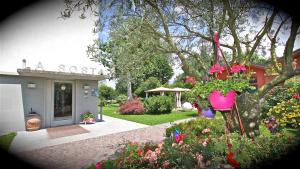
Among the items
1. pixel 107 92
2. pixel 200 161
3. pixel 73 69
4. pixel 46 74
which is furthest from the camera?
pixel 107 92

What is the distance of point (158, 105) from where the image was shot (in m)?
16.9

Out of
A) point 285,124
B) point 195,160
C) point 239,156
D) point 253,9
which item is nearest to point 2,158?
point 195,160

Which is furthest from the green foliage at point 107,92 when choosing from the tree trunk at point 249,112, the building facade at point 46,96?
the tree trunk at point 249,112

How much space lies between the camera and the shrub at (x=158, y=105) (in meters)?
16.9

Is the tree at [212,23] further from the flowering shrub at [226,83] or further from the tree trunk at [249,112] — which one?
the flowering shrub at [226,83]

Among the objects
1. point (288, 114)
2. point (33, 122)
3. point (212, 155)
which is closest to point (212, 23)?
point (212, 155)

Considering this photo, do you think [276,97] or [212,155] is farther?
[276,97]

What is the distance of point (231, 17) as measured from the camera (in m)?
3.97

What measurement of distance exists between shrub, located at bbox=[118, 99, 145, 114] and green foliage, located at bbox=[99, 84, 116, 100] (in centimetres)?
1746

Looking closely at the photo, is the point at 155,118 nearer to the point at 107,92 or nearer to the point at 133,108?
the point at 133,108

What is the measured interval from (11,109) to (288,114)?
1296cm

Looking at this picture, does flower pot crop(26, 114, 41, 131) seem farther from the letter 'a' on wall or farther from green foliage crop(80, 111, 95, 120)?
green foliage crop(80, 111, 95, 120)

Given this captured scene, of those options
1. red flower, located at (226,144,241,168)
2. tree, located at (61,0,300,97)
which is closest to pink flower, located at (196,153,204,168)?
red flower, located at (226,144,241,168)

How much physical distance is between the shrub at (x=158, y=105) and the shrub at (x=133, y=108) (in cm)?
58
